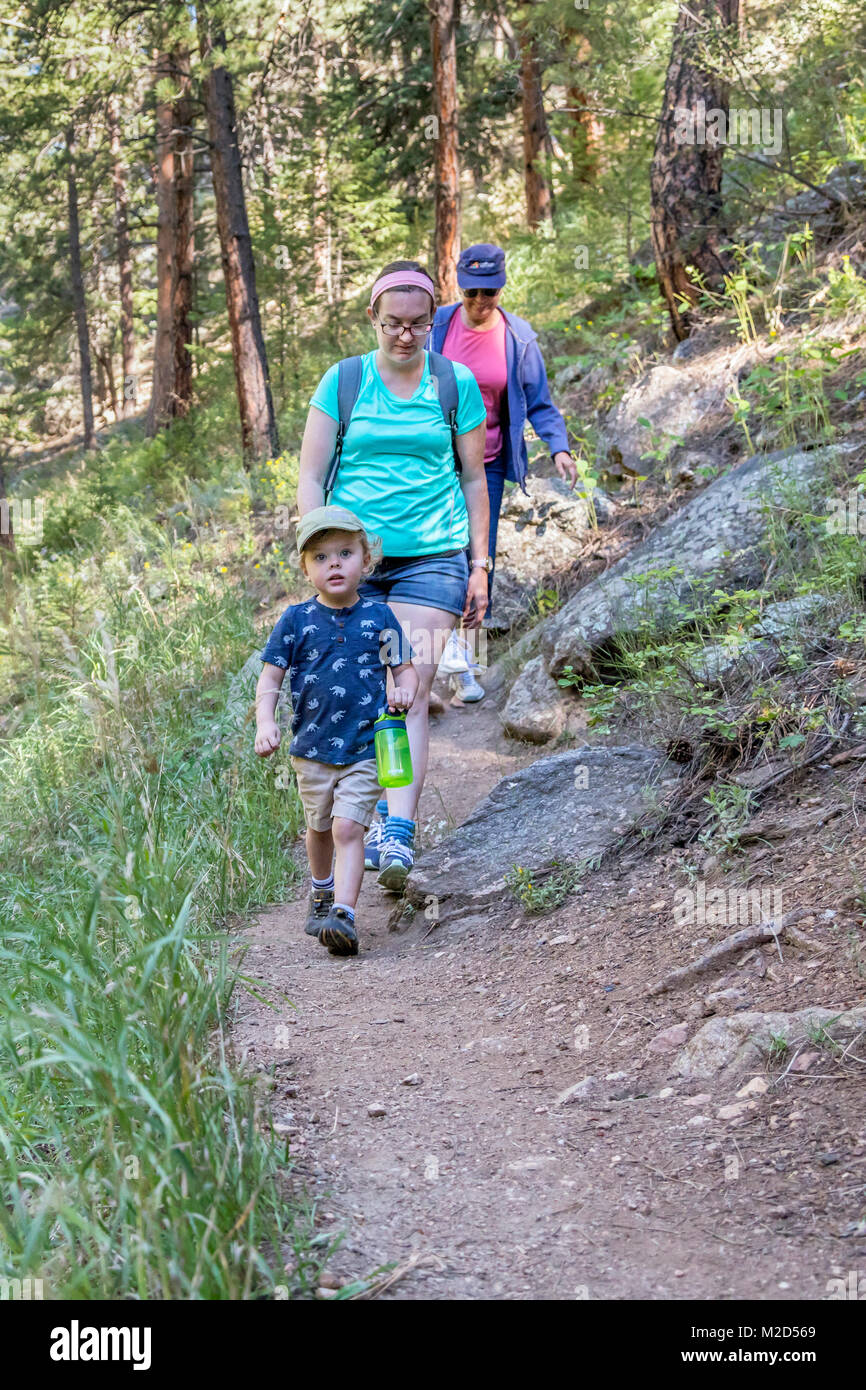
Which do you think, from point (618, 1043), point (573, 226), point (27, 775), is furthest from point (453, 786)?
point (573, 226)

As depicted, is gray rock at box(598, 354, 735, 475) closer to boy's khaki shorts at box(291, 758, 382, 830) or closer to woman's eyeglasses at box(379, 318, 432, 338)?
woman's eyeglasses at box(379, 318, 432, 338)

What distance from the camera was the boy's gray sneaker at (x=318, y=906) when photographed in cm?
420

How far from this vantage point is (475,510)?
189 inches

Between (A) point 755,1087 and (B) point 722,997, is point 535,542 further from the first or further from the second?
(A) point 755,1087

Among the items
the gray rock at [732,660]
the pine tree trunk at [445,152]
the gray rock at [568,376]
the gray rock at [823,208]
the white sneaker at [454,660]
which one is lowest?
the white sneaker at [454,660]

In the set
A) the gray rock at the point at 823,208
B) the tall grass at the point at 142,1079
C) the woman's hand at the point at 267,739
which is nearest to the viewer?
the tall grass at the point at 142,1079

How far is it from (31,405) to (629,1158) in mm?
26554

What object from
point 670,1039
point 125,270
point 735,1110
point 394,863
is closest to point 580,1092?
point 670,1039

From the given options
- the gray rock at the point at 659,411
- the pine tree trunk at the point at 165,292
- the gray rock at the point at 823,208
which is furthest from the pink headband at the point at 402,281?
the pine tree trunk at the point at 165,292

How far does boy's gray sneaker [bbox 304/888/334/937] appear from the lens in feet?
13.8

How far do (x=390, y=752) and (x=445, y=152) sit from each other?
971 cm

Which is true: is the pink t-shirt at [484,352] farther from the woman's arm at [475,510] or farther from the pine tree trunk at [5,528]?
the pine tree trunk at [5,528]

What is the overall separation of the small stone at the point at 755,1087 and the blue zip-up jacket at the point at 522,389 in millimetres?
3786

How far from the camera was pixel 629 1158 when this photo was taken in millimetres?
2488
